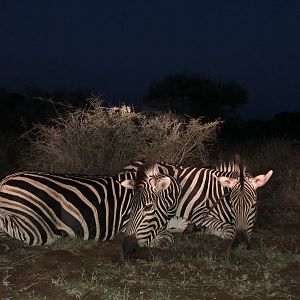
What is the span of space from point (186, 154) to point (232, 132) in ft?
52.5

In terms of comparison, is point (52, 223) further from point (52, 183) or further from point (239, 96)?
point (239, 96)

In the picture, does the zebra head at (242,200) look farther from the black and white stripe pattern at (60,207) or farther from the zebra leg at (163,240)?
the black and white stripe pattern at (60,207)

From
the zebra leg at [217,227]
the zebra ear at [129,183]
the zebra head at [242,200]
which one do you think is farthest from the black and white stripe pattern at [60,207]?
the zebra head at [242,200]

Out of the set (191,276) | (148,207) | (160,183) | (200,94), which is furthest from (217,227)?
(200,94)

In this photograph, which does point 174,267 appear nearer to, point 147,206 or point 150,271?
point 150,271

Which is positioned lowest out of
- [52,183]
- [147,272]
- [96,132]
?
[147,272]

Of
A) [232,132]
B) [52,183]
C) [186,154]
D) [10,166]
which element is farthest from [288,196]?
[232,132]

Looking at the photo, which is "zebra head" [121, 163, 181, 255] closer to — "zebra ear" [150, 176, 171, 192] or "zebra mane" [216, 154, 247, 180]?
"zebra ear" [150, 176, 171, 192]

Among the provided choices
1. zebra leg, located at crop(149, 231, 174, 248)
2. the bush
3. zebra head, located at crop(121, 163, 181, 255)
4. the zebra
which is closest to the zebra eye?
zebra head, located at crop(121, 163, 181, 255)

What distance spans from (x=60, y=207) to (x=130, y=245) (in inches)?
37.3

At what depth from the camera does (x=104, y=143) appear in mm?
9664

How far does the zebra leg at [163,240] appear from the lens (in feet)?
19.2

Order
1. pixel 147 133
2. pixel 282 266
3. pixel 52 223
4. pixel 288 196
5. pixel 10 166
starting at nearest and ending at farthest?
1. pixel 282 266
2. pixel 52 223
3. pixel 288 196
4. pixel 147 133
5. pixel 10 166

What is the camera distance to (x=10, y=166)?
11273 millimetres
